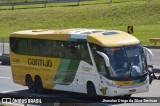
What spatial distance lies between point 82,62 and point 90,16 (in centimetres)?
4176

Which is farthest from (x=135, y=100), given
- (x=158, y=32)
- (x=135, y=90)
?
(x=158, y=32)

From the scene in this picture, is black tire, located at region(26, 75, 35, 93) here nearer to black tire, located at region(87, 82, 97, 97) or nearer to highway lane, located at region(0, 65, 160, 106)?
highway lane, located at region(0, 65, 160, 106)

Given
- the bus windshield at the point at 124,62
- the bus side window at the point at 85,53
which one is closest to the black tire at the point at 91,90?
the bus side window at the point at 85,53

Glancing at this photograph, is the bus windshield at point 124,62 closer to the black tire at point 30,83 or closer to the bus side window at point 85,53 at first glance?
the bus side window at point 85,53

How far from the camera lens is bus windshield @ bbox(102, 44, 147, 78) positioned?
1950 centimetres

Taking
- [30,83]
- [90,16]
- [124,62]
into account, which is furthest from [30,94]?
[90,16]

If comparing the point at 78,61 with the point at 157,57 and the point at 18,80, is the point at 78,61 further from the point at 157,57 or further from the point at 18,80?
the point at 157,57

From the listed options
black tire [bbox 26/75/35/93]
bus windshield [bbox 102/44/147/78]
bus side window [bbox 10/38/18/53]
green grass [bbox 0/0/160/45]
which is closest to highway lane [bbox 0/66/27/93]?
black tire [bbox 26/75/35/93]

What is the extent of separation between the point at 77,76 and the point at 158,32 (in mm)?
30698

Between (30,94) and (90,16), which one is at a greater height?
(30,94)

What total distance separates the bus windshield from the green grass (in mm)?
31270

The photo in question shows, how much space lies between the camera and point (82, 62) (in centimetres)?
2084

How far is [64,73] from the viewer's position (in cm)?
2198

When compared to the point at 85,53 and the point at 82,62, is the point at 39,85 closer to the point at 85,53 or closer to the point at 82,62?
the point at 82,62
